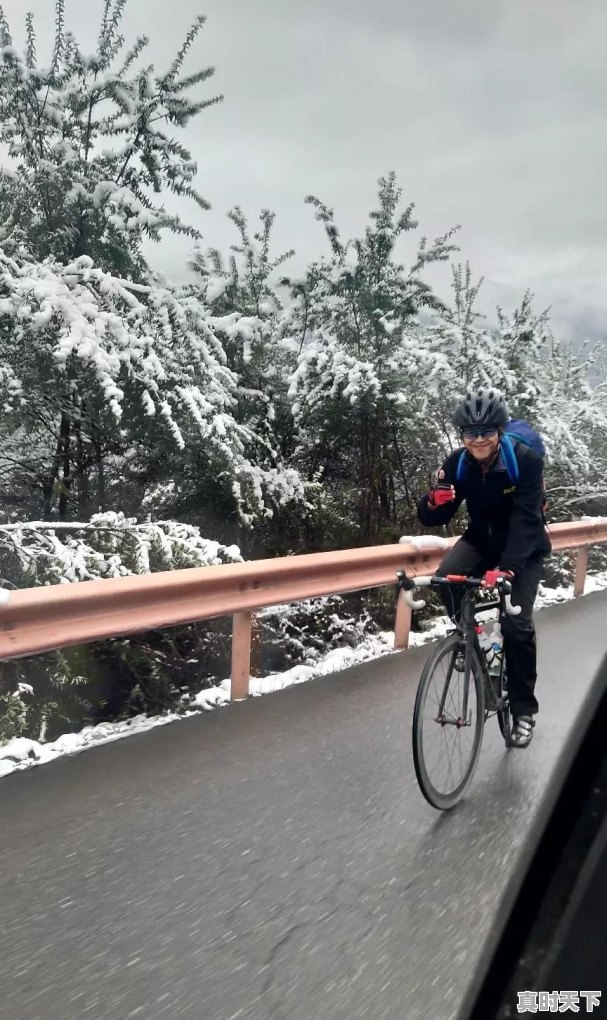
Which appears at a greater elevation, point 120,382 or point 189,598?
point 120,382

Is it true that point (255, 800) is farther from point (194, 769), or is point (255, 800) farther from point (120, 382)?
point (120, 382)

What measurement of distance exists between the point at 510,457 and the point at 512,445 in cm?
7

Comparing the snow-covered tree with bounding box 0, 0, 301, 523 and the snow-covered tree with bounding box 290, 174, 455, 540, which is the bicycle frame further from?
the snow-covered tree with bounding box 290, 174, 455, 540

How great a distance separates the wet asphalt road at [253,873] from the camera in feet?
8.40

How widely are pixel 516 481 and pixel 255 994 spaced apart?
2.89 metres

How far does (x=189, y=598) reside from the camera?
17.7 ft

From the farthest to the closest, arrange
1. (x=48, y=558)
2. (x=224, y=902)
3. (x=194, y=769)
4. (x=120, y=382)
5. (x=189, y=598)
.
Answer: (x=120, y=382) → (x=48, y=558) → (x=189, y=598) → (x=194, y=769) → (x=224, y=902)

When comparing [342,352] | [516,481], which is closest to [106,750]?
[516,481]

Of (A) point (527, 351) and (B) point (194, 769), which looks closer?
(B) point (194, 769)

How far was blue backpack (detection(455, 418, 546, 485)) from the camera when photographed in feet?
14.6

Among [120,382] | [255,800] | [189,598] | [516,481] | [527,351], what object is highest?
[527,351]

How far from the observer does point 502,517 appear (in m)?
4.68

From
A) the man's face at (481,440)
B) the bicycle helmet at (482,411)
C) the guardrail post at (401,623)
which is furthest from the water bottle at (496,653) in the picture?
the guardrail post at (401,623)

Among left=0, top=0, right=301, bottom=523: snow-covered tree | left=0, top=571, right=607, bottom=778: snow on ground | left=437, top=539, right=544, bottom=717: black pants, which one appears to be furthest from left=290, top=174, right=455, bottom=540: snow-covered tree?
left=437, top=539, right=544, bottom=717: black pants
